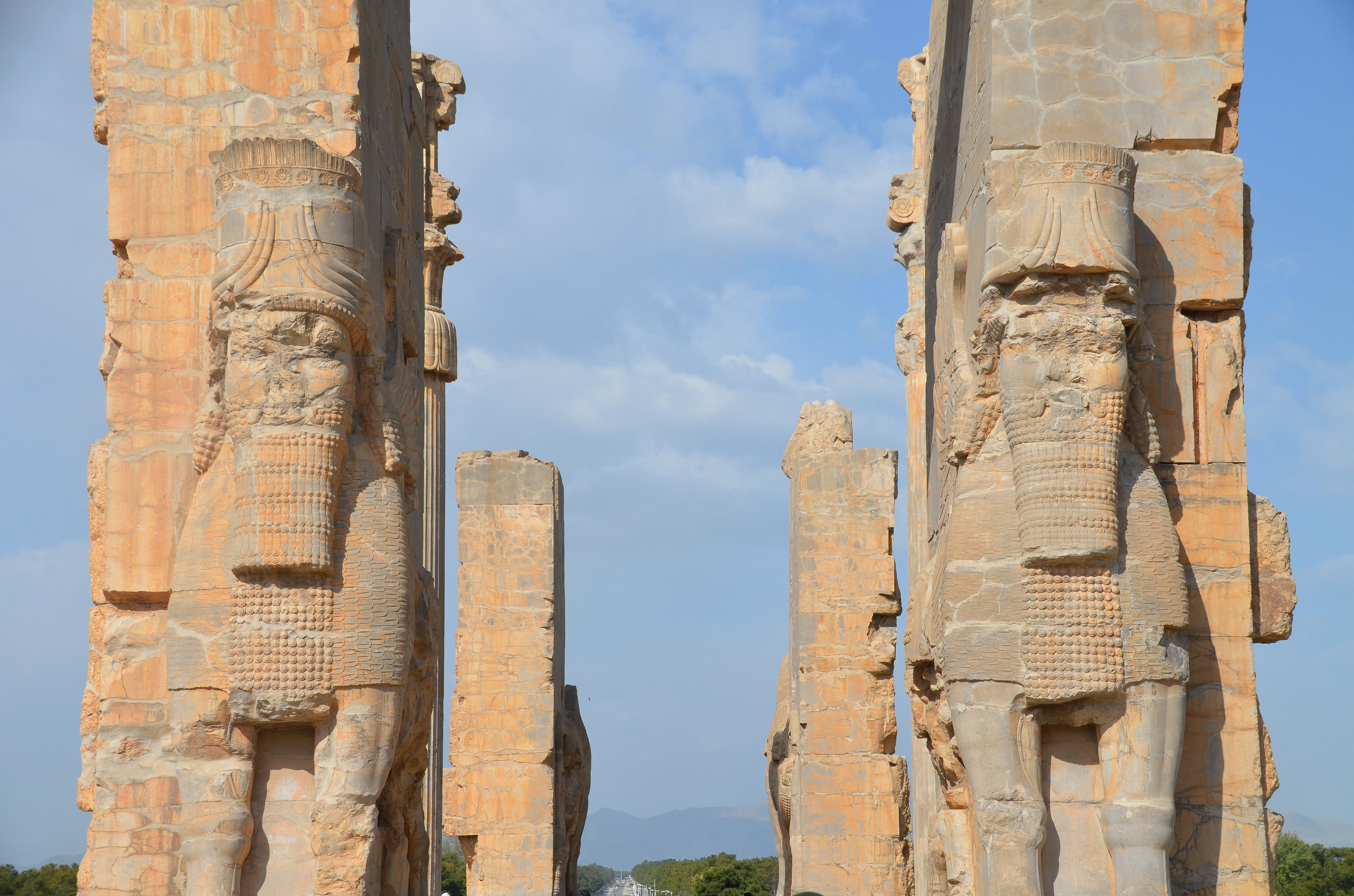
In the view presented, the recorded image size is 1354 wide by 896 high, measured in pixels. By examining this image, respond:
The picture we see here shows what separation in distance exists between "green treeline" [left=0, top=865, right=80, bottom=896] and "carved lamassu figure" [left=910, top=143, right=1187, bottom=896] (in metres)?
19.4

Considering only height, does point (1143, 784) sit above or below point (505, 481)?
below

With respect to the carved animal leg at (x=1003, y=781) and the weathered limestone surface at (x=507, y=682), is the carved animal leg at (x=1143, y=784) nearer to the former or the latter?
the carved animal leg at (x=1003, y=781)

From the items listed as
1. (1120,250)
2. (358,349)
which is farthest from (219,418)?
(1120,250)

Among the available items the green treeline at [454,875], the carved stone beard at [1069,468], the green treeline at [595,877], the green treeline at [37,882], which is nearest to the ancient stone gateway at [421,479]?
the carved stone beard at [1069,468]

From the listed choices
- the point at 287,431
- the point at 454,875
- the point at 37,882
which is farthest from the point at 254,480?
the point at 454,875

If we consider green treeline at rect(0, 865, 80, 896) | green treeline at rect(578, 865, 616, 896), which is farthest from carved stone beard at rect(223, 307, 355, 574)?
green treeline at rect(578, 865, 616, 896)

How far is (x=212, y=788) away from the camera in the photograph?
18.5 feet

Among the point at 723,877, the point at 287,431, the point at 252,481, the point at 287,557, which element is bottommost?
the point at 723,877

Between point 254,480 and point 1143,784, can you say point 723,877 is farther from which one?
point 254,480

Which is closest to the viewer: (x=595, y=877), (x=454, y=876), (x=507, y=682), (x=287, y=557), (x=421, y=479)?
(x=287, y=557)

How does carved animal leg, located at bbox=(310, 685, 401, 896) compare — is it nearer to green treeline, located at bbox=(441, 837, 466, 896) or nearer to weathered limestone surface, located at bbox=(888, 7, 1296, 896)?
weathered limestone surface, located at bbox=(888, 7, 1296, 896)

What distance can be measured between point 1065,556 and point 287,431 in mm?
2778

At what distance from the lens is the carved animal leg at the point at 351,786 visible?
220 inches

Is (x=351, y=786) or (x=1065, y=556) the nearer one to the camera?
(x=351, y=786)
